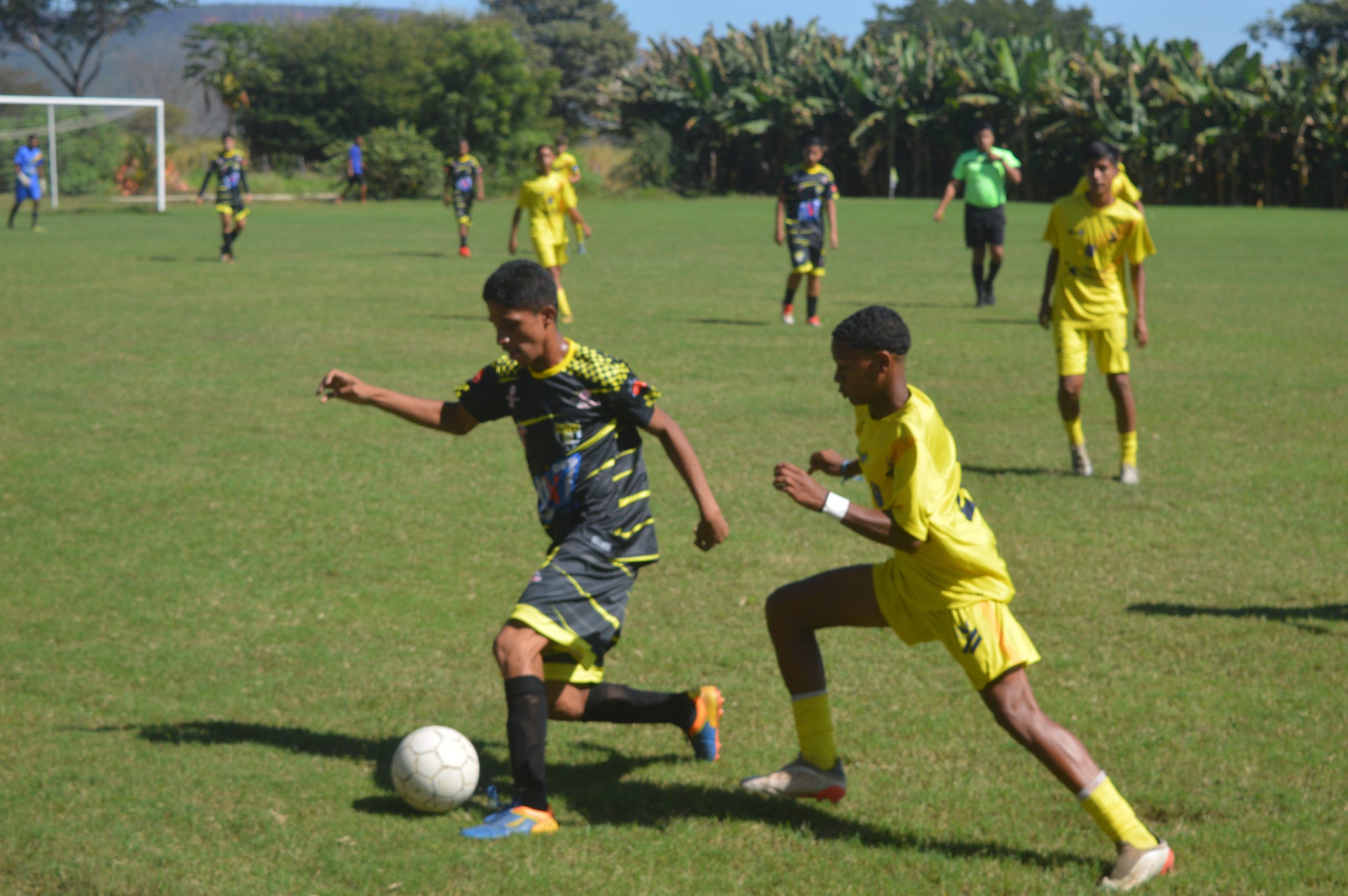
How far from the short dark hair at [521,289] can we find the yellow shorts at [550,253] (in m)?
12.7

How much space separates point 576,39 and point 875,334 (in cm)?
8922

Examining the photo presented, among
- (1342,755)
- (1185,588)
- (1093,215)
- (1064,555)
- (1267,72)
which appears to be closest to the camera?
(1342,755)

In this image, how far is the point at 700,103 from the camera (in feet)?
175

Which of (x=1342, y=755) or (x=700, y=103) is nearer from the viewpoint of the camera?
(x=1342, y=755)

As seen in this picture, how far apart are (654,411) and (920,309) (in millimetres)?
13585

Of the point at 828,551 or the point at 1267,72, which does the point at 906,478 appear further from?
the point at 1267,72

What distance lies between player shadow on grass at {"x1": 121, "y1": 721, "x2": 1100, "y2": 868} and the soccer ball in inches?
3.8

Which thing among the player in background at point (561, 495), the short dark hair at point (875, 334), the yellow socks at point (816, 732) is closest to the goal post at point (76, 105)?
the player in background at point (561, 495)

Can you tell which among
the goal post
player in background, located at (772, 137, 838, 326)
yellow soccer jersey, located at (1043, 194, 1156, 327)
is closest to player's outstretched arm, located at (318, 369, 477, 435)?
yellow soccer jersey, located at (1043, 194, 1156, 327)

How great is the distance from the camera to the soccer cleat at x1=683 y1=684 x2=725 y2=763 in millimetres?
4930

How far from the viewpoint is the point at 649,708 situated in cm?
492

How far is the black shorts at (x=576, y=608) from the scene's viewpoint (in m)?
4.41

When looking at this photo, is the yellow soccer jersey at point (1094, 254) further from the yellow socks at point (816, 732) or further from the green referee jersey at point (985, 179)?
the green referee jersey at point (985, 179)

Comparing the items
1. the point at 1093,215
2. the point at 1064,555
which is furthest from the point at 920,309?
the point at 1064,555
